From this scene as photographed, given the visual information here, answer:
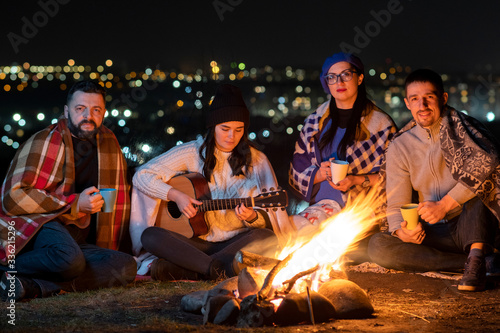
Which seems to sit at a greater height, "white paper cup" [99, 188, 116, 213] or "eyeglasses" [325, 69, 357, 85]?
"eyeglasses" [325, 69, 357, 85]

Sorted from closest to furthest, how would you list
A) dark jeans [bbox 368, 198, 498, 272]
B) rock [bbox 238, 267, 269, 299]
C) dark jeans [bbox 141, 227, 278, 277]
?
rock [bbox 238, 267, 269, 299] → dark jeans [bbox 368, 198, 498, 272] → dark jeans [bbox 141, 227, 278, 277]

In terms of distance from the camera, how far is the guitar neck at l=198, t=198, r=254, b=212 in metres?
5.64

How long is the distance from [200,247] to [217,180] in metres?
0.67

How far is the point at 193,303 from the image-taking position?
13.7 ft

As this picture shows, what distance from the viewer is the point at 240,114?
19.2 feet

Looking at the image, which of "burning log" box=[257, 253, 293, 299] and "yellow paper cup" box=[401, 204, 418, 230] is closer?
"burning log" box=[257, 253, 293, 299]

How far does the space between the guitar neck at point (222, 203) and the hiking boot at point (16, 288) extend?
1.65m

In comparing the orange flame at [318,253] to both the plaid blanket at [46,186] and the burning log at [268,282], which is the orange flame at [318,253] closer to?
the burning log at [268,282]

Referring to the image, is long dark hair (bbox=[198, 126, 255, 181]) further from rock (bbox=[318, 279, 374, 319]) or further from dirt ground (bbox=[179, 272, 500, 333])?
rock (bbox=[318, 279, 374, 319])

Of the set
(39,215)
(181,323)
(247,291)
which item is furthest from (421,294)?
(39,215)

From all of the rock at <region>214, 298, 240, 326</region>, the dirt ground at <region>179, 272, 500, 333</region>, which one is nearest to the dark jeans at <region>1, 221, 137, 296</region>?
the dirt ground at <region>179, 272, 500, 333</region>

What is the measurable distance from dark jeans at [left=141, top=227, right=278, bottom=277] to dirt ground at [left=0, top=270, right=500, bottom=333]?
0.27 metres

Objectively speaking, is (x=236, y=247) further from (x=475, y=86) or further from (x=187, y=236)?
(x=475, y=86)

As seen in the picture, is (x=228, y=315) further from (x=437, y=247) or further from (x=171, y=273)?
(x=437, y=247)
